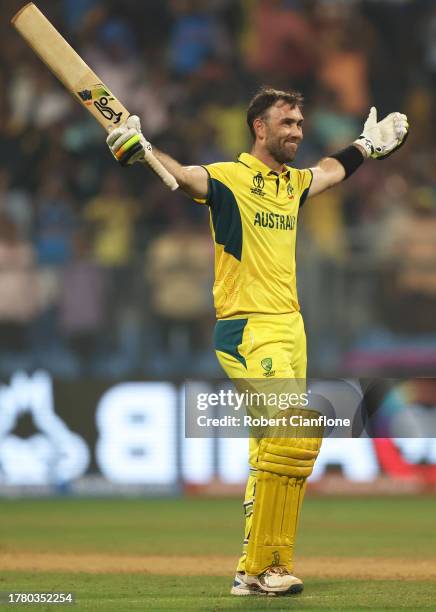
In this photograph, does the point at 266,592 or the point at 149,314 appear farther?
the point at 149,314

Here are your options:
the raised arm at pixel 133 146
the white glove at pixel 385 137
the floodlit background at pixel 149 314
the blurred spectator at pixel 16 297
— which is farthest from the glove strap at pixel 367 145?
the blurred spectator at pixel 16 297

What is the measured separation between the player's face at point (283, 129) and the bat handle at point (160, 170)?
71 centimetres

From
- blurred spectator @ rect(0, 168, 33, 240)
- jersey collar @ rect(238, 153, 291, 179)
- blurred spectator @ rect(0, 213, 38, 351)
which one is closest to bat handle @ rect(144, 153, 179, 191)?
jersey collar @ rect(238, 153, 291, 179)

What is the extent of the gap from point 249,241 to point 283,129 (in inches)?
22.0

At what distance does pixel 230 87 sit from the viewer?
14953 mm

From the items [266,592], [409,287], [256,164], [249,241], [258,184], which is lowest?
[266,592]

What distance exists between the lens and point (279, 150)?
21.6 feet

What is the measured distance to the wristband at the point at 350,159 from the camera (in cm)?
718

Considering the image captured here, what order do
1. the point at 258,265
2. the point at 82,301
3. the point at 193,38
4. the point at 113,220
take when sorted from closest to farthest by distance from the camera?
the point at 258,265 < the point at 82,301 < the point at 113,220 < the point at 193,38

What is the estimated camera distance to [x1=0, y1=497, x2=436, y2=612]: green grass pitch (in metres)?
6.14

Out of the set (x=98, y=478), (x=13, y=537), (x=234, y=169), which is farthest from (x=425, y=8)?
(x=234, y=169)

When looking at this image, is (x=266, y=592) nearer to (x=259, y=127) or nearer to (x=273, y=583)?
(x=273, y=583)

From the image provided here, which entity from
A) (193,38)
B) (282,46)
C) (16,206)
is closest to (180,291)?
(16,206)

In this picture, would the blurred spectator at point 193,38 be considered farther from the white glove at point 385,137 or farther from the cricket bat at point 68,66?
the cricket bat at point 68,66
